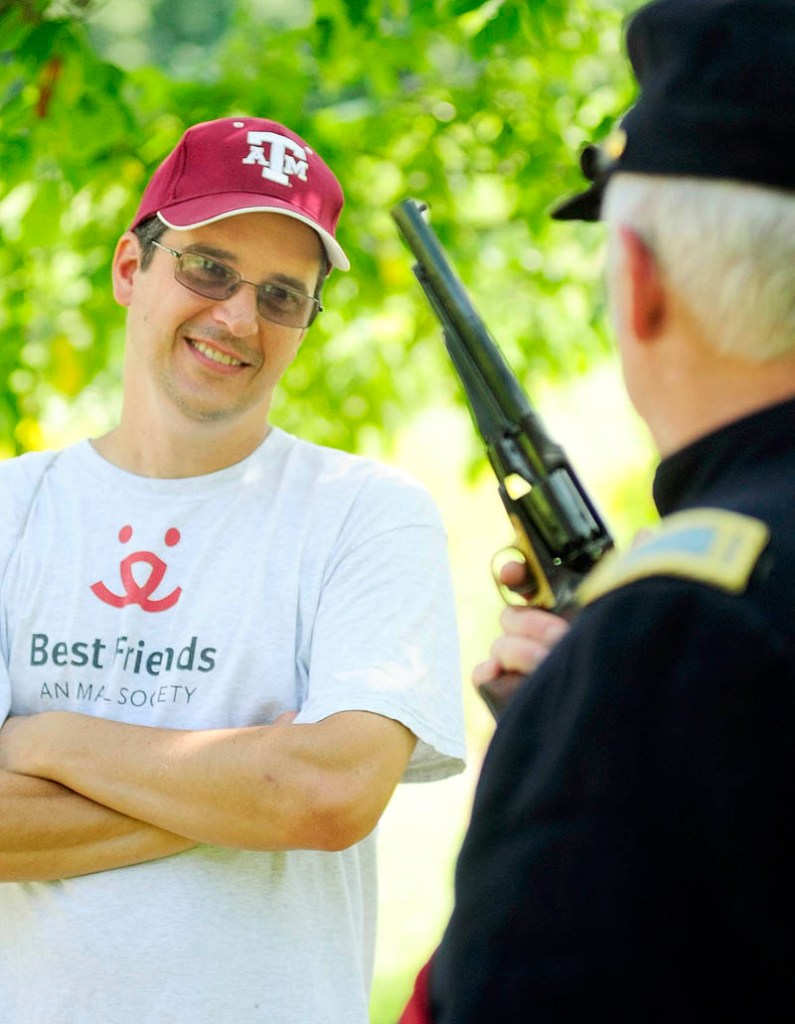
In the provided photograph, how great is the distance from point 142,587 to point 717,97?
1.45 m

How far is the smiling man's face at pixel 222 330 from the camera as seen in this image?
2.50 m

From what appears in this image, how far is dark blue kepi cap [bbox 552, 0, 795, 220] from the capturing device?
1.18 meters

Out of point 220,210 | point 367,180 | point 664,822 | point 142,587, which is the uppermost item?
point 367,180

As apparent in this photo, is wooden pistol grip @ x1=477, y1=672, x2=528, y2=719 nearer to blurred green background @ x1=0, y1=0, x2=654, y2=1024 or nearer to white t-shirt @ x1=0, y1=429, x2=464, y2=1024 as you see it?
white t-shirt @ x1=0, y1=429, x2=464, y2=1024

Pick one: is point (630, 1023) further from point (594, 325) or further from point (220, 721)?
point (594, 325)

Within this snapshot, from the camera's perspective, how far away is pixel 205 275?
252 centimetres

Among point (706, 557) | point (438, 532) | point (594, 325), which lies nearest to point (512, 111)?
point (594, 325)

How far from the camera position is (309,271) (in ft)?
8.54

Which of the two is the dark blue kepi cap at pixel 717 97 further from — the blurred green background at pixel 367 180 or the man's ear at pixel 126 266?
the blurred green background at pixel 367 180

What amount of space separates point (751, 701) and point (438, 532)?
56.0 inches

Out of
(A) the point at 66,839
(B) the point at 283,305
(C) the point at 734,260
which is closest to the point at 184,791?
(A) the point at 66,839

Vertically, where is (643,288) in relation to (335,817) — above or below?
above

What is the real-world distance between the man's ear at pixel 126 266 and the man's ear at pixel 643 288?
162 cm

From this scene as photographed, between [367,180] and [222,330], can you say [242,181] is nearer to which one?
[222,330]
